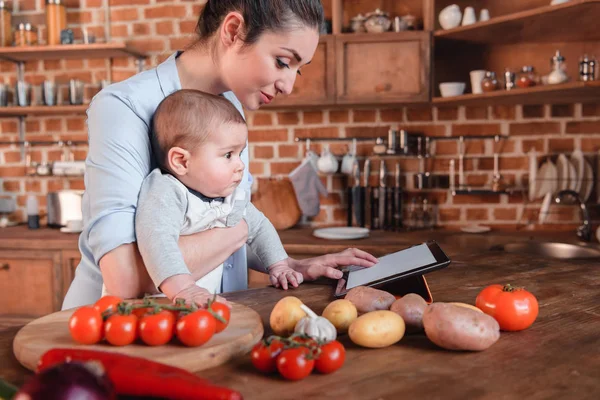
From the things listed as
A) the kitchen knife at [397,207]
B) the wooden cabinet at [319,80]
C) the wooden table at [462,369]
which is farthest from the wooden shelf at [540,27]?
the wooden table at [462,369]

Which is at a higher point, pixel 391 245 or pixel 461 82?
pixel 461 82

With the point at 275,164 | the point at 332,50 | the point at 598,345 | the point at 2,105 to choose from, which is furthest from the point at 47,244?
the point at 598,345

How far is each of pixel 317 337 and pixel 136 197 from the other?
594mm

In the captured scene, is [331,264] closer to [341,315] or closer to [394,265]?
[394,265]

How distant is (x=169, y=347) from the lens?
94 cm

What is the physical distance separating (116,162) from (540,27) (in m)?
2.37

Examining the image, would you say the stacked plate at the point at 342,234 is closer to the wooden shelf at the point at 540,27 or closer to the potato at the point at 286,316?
the wooden shelf at the point at 540,27

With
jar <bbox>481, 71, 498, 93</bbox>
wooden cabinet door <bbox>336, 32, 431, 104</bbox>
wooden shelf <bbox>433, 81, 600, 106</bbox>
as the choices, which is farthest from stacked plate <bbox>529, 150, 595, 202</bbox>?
wooden cabinet door <bbox>336, 32, 431, 104</bbox>

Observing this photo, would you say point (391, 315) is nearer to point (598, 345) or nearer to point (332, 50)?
point (598, 345)

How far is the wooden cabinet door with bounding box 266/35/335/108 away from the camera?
318 cm

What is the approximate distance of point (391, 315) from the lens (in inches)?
40.3

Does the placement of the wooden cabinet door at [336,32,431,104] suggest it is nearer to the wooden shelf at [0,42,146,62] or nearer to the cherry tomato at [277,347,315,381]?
the wooden shelf at [0,42,146,62]

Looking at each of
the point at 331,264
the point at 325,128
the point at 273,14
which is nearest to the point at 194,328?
the point at 331,264

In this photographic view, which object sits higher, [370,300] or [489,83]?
[489,83]
